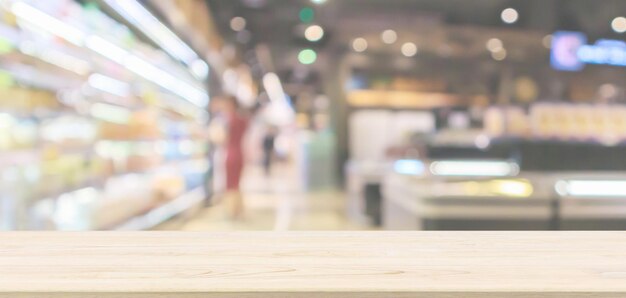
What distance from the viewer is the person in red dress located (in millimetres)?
6516

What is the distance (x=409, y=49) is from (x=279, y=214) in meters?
4.75

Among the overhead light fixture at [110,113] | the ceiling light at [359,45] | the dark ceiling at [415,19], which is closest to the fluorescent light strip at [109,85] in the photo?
the overhead light fixture at [110,113]

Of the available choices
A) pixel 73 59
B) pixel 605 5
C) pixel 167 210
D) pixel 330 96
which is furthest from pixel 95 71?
pixel 330 96

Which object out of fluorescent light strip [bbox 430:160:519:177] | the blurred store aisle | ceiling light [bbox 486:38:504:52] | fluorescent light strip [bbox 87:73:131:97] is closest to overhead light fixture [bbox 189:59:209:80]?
the blurred store aisle

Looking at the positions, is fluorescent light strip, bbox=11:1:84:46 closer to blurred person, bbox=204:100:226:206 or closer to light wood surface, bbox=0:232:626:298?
light wood surface, bbox=0:232:626:298

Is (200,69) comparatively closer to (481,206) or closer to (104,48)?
(104,48)

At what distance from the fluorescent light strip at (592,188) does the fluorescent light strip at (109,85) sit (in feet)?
11.2

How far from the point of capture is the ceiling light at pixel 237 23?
35.4 feet

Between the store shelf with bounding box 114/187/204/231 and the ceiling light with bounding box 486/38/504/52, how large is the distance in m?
5.27

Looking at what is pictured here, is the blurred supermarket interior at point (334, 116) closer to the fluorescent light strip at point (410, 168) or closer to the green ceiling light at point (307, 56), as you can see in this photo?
the fluorescent light strip at point (410, 168)

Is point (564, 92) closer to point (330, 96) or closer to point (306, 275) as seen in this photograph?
point (330, 96)

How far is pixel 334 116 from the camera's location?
1148cm

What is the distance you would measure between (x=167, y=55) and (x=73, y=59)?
2.77m

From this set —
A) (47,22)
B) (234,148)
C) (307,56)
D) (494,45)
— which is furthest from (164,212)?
(307,56)
